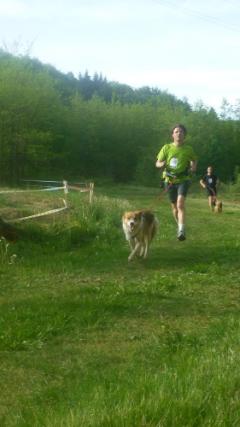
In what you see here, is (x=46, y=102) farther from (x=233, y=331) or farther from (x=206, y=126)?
(x=233, y=331)

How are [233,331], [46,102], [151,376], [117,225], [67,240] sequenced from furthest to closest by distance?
[46,102], [117,225], [67,240], [233,331], [151,376]

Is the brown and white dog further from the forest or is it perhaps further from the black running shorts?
the forest

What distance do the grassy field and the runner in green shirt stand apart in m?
0.69

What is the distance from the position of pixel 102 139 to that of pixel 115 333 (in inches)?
2222

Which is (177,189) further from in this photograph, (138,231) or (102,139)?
(102,139)

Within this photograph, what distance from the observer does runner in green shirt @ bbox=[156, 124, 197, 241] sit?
10633mm

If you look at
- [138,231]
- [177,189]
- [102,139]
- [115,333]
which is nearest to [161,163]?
[177,189]

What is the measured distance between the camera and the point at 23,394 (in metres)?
4.12

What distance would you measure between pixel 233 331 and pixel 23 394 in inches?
74.2

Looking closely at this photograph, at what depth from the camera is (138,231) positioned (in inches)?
396

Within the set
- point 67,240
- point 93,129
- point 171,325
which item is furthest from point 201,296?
point 93,129

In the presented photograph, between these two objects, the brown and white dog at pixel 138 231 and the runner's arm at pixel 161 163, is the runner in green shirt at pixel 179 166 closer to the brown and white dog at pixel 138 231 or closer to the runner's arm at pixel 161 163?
the runner's arm at pixel 161 163

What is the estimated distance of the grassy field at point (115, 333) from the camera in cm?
339

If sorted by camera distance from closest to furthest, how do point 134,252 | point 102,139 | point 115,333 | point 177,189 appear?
point 115,333 < point 134,252 < point 177,189 < point 102,139
